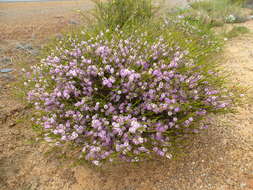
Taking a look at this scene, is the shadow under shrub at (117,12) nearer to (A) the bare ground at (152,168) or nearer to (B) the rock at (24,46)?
(B) the rock at (24,46)

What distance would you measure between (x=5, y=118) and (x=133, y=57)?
2119 millimetres

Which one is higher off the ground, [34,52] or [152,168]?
[34,52]

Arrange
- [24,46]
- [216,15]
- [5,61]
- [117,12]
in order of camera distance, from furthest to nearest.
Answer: [216,15], [24,46], [117,12], [5,61]

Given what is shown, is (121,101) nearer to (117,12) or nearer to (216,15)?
(117,12)

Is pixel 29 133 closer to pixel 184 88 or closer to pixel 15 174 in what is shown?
pixel 15 174

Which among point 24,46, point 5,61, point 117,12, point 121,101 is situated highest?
point 117,12

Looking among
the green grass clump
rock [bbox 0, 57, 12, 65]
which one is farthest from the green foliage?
rock [bbox 0, 57, 12, 65]

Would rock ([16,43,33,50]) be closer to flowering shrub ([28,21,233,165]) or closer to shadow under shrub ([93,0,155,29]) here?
shadow under shrub ([93,0,155,29])

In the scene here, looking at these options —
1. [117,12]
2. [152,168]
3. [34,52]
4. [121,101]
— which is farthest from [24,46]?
[152,168]

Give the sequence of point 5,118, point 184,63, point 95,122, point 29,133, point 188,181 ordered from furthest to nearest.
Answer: point 5,118 → point 29,133 → point 184,63 → point 188,181 → point 95,122

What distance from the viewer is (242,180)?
192 centimetres

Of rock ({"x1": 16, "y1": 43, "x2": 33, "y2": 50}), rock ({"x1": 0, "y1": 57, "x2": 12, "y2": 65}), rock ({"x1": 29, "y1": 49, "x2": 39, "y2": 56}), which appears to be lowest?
rock ({"x1": 0, "y1": 57, "x2": 12, "y2": 65})

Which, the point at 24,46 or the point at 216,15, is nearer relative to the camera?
the point at 24,46

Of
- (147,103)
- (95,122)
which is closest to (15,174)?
(95,122)
